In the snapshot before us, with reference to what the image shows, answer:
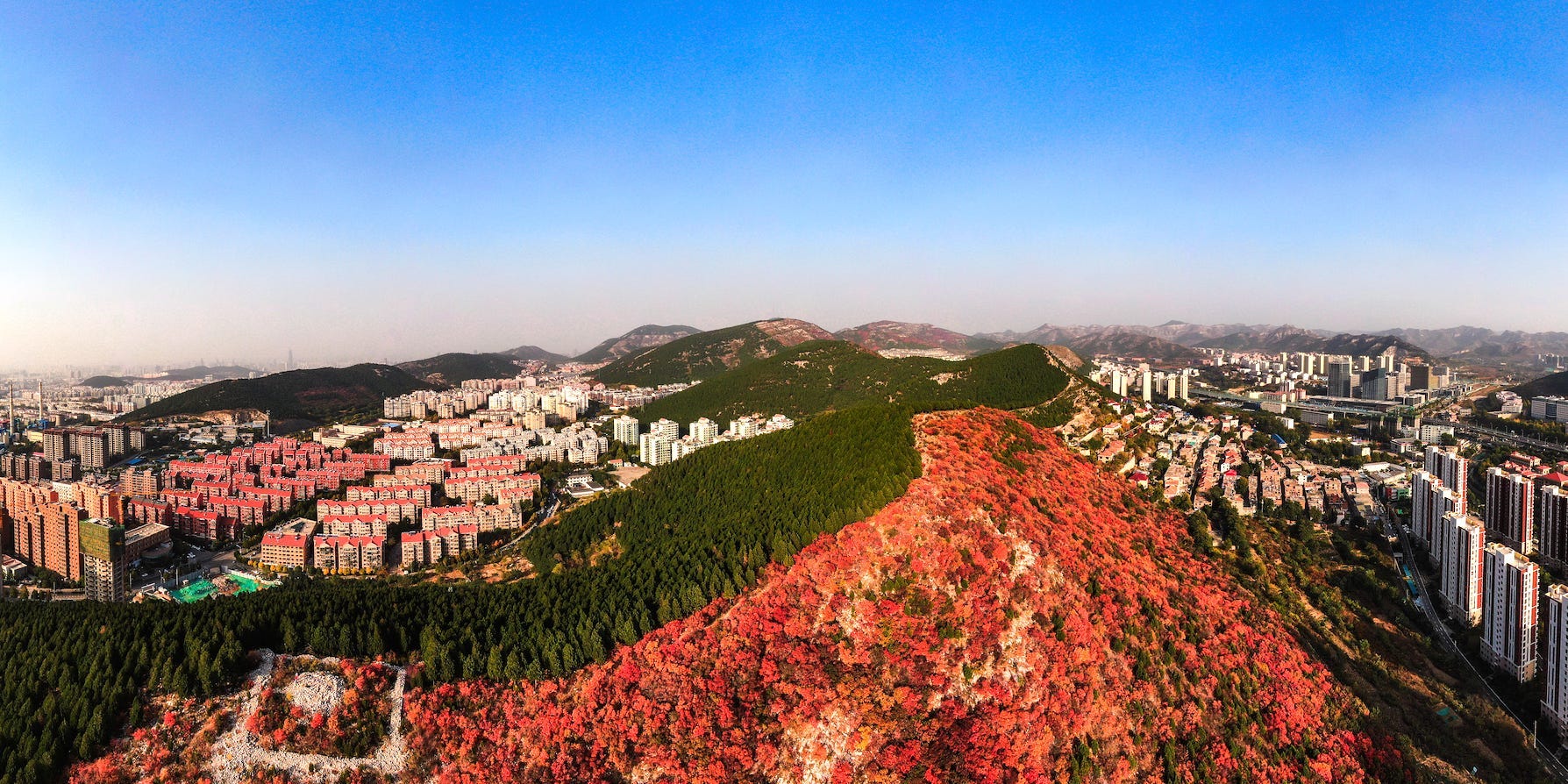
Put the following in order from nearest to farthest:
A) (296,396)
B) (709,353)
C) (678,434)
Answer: (678,434), (296,396), (709,353)

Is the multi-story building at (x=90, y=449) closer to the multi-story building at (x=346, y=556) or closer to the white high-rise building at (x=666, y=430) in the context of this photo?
the multi-story building at (x=346, y=556)

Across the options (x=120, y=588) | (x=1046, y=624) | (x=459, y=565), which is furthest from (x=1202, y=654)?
(x=120, y=588)

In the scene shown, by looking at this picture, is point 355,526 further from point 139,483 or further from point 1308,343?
point 1308,343

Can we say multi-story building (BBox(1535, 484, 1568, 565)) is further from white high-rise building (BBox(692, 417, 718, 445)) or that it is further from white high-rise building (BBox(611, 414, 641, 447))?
white high-rise building (BBox(611, 414, 641, 447))

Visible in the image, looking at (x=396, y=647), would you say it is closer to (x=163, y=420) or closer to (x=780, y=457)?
(x=780, y=457)

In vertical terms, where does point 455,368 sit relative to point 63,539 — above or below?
above

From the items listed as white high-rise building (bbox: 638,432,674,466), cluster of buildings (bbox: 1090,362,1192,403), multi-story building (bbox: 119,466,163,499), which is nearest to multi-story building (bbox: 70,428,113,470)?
multi-story building (bbox: 119,466,163,499)

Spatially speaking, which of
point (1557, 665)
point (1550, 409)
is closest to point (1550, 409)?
A: point (1550, 409)
